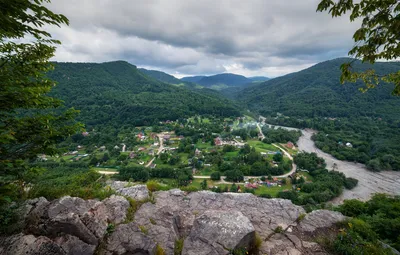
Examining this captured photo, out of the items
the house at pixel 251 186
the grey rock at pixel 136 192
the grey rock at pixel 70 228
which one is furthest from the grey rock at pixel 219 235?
the house at pixel 251 186

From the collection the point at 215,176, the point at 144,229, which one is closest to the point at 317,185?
the point at 215,176

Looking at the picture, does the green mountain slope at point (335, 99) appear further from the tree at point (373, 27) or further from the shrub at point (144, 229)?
the shrub at point (144, 229)

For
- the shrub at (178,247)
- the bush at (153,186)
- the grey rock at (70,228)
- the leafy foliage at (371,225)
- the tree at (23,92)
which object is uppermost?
the tree at (23,92)

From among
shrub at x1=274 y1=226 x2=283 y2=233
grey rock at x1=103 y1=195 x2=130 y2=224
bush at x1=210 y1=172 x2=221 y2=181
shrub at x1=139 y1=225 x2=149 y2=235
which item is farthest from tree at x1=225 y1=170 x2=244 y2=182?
shrub at x1=139 y1=225 x2=149 y2=235

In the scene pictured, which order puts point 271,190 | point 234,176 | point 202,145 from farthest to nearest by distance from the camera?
point 202,145
point 234,176
point 271,190

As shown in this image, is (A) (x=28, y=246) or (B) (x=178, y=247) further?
(B) (x=178, y=247)

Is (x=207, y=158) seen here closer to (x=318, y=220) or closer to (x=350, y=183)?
(x=350, y=183)
